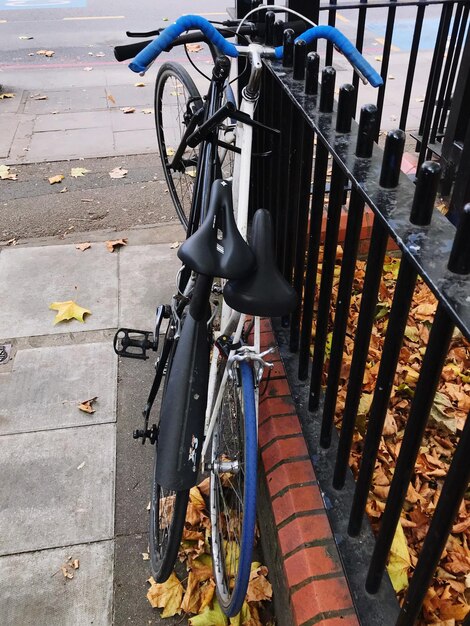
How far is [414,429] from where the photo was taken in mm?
1281

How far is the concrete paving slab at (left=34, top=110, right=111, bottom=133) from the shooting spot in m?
6.05

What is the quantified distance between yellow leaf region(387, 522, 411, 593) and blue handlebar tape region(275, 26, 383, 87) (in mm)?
1417

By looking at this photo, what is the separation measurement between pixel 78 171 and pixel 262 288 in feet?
13.2

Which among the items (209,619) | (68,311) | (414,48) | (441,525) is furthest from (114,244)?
(441,525)

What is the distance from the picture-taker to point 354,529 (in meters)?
1.77

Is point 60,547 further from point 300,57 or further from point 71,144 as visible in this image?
point 71,144

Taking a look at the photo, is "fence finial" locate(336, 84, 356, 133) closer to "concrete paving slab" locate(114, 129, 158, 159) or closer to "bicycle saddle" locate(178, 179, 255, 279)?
"bicycle saddle" locate(178, 179, 255, 279)

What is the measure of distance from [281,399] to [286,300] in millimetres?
820

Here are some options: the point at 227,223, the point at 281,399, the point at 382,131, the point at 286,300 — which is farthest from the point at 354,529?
the point at 382,131

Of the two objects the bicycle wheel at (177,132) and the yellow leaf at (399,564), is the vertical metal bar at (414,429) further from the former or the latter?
the bicycle wheel at (177,132)

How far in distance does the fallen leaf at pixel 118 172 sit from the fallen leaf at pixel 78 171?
0.70 ft

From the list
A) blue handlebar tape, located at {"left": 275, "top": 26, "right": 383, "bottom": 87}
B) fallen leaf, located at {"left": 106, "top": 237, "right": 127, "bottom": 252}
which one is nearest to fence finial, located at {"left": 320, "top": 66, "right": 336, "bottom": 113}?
blue handlebar tape, located at {"left": 275, "top": 26, "right": 383, "bottom": 87}

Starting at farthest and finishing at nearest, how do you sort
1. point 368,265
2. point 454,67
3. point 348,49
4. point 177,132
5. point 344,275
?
point 177,132 < point 454,67 < point 348,49 < point 344,275 < point 368,265

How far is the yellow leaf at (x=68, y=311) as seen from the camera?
3365mm
